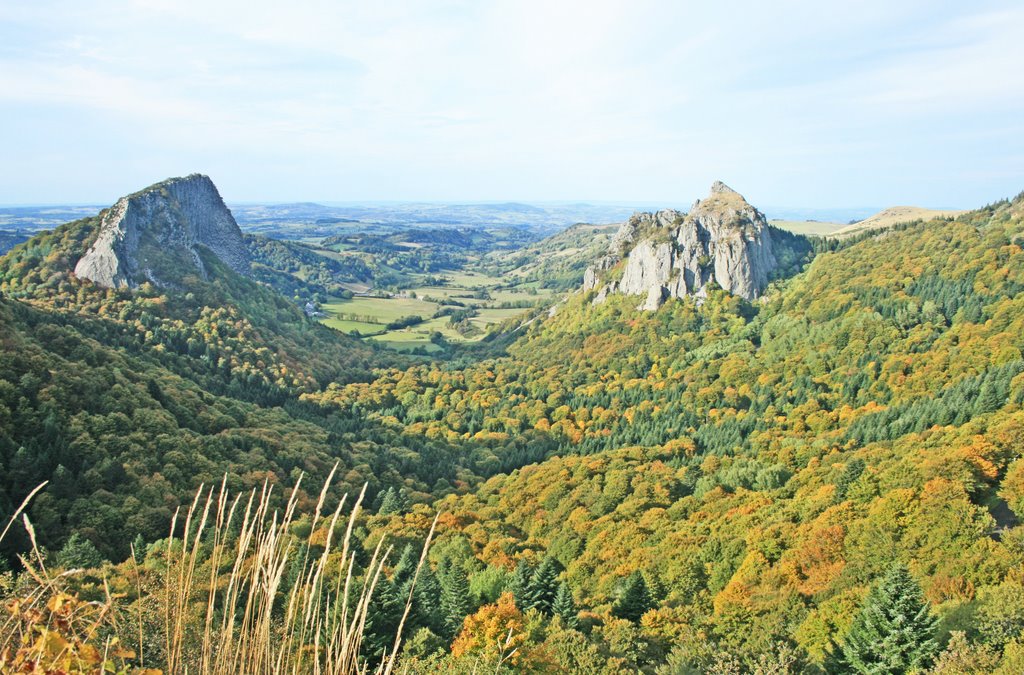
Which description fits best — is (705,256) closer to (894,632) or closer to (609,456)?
(609,456)

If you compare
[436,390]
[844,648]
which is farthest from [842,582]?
[436,390]

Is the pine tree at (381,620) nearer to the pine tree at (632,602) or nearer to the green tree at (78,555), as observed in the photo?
the pine tree at (632,602)

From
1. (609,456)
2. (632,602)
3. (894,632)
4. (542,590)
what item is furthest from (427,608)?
(609,456)

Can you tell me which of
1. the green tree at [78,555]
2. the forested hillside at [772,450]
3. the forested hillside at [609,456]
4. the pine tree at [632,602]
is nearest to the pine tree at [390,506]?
the forested hillside at [609,456]

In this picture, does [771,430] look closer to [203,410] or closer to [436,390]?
[436,390]

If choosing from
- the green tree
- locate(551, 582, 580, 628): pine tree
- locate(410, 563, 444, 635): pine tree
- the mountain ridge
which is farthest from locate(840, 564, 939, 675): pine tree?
the mountain ridge

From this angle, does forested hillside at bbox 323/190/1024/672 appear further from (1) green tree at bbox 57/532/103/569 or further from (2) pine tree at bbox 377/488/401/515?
(1) green tree at bbox 57/532/103/569
